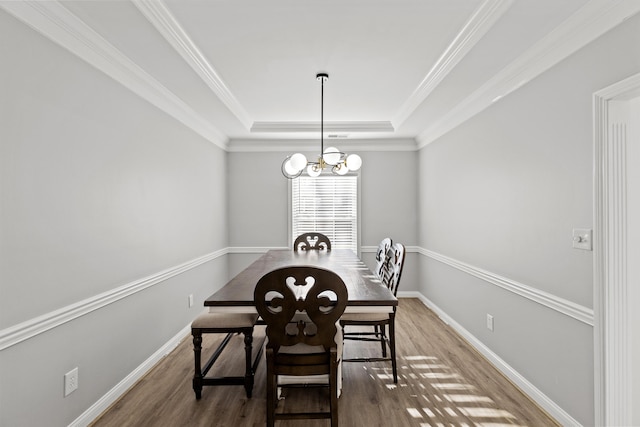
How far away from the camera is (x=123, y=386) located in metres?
2.76

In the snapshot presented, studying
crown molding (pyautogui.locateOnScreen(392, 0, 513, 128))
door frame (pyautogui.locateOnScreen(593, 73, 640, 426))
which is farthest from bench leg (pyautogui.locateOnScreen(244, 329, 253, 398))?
crown molding (pyautogui.locateOnScreen(392, 0, 513, 128))

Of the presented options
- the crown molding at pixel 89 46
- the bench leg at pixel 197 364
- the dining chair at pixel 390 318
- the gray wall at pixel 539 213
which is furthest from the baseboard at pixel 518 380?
the crown molding at pixel 89 46

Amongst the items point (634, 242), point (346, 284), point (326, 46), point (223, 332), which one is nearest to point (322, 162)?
point (326, 46)

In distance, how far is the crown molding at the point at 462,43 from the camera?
6.99 ft

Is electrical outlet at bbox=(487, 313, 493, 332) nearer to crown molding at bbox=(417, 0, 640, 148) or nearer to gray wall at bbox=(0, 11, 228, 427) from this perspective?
crown molding at bbox=(417, 0, 640, 148)

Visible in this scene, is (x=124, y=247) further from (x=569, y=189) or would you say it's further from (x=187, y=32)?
(x=569, y=189)

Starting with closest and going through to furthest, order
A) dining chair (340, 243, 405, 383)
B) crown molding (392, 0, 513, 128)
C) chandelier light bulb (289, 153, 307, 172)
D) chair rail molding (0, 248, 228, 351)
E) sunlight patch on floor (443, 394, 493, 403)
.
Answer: chair rail molding (0, 248, 228, 351), crown molding (392, 0, 513, 128), sunlight patch on floor (443, 394, 493, 403), dining chair (340, 243, 405, 383), chandelier light bulb (289, 153, 307, 172)

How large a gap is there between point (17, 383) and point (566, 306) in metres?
3.07

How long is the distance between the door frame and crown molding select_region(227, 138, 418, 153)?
12.3 feet

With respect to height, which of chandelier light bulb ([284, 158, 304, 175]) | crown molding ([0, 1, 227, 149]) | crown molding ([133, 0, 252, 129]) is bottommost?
chandelier light bulb ([284, 158, 304, 175])

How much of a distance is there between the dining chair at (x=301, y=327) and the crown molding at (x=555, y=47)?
6.47 feet

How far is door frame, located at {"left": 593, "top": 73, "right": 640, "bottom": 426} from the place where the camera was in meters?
1.94

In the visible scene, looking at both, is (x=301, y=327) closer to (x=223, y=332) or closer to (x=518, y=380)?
(x=223, y=332)

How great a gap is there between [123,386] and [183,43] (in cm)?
252
